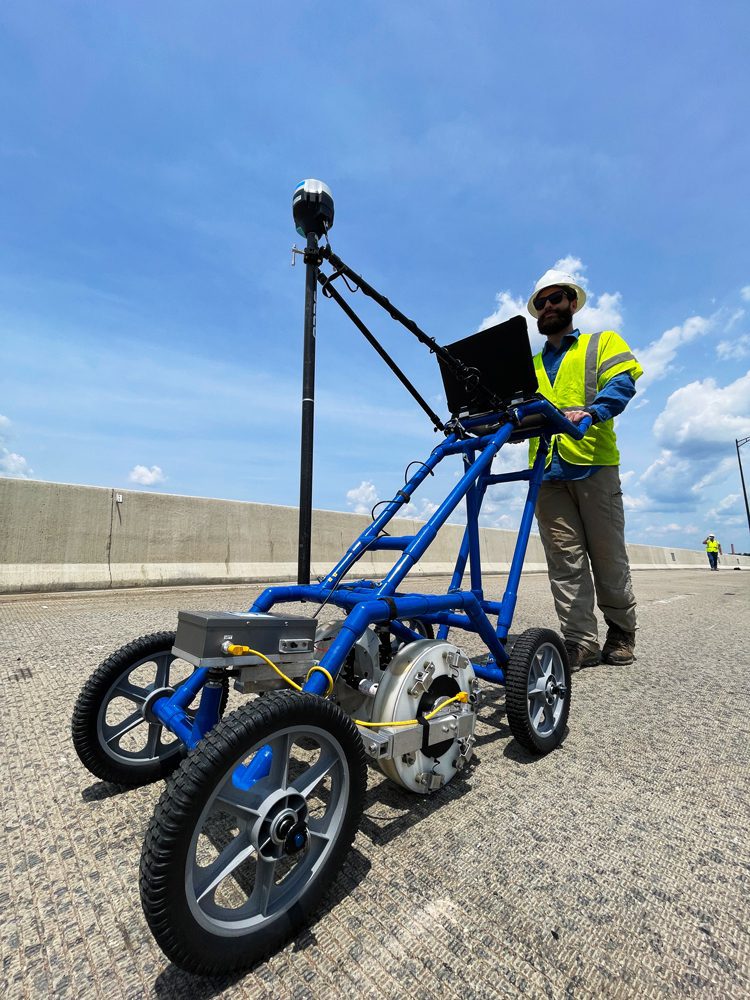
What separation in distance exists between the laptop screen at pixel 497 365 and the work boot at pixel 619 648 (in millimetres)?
2105

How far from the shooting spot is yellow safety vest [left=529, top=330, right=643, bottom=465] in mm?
3230

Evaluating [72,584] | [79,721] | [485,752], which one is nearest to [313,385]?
[79,721]

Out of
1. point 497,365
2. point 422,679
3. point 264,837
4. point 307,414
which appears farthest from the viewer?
point 497,365

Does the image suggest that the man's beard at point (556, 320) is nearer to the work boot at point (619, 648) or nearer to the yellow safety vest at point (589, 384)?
the yellow safety vest at point (589, 384)

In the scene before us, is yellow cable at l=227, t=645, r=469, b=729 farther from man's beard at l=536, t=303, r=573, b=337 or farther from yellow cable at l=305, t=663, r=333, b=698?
man's beard at l=536, t=303, r=573, b=337

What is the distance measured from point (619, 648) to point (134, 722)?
128 inches

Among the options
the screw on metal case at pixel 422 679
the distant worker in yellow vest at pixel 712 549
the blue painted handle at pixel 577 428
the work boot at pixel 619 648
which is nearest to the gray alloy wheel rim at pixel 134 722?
the screw on metal case at pixel 422 679

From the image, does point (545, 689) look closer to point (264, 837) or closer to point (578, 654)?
point (264, 837)

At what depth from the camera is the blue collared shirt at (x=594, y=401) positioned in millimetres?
3045

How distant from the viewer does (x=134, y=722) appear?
64.1 inches

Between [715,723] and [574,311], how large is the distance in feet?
8.95

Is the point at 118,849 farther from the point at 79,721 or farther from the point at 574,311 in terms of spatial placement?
the point at 574,311

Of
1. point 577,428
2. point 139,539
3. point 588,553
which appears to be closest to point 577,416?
point 577,428

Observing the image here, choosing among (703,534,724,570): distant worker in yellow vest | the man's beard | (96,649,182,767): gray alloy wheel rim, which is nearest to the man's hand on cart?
the man's beard
